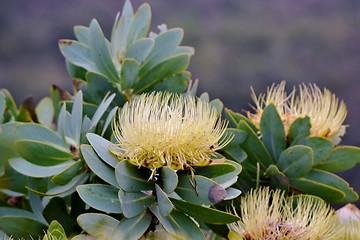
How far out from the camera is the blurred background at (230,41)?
9.41 m

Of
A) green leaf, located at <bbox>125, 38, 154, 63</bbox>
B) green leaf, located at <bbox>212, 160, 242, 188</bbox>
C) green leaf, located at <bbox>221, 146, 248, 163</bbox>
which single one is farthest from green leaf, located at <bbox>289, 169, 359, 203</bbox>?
green leaf, located at <bbox>125, 38, 154, 63</bbox>

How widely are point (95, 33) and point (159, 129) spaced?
353 mm

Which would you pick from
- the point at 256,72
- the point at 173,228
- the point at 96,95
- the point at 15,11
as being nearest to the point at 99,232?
the point at 173,228

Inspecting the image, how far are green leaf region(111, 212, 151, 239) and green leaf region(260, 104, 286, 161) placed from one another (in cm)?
35

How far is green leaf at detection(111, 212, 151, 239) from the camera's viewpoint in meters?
1.04

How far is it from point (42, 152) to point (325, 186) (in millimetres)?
484

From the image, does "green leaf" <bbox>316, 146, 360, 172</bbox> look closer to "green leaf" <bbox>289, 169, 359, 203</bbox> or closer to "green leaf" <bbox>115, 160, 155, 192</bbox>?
"green leaf" <bbox>289, 169, 359, 203</bbox>

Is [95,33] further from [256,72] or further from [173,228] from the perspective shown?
[256,72]

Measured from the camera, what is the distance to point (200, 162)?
1067 millimetres

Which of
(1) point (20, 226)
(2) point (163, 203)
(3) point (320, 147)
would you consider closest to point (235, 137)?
(3) point (320, 147)

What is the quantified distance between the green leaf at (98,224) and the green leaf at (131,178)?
54mm

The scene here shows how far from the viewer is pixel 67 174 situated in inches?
45.7

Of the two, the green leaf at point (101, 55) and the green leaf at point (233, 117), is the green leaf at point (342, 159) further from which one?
the green leaf at point (101, 55)

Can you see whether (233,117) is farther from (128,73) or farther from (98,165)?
(98,165)
